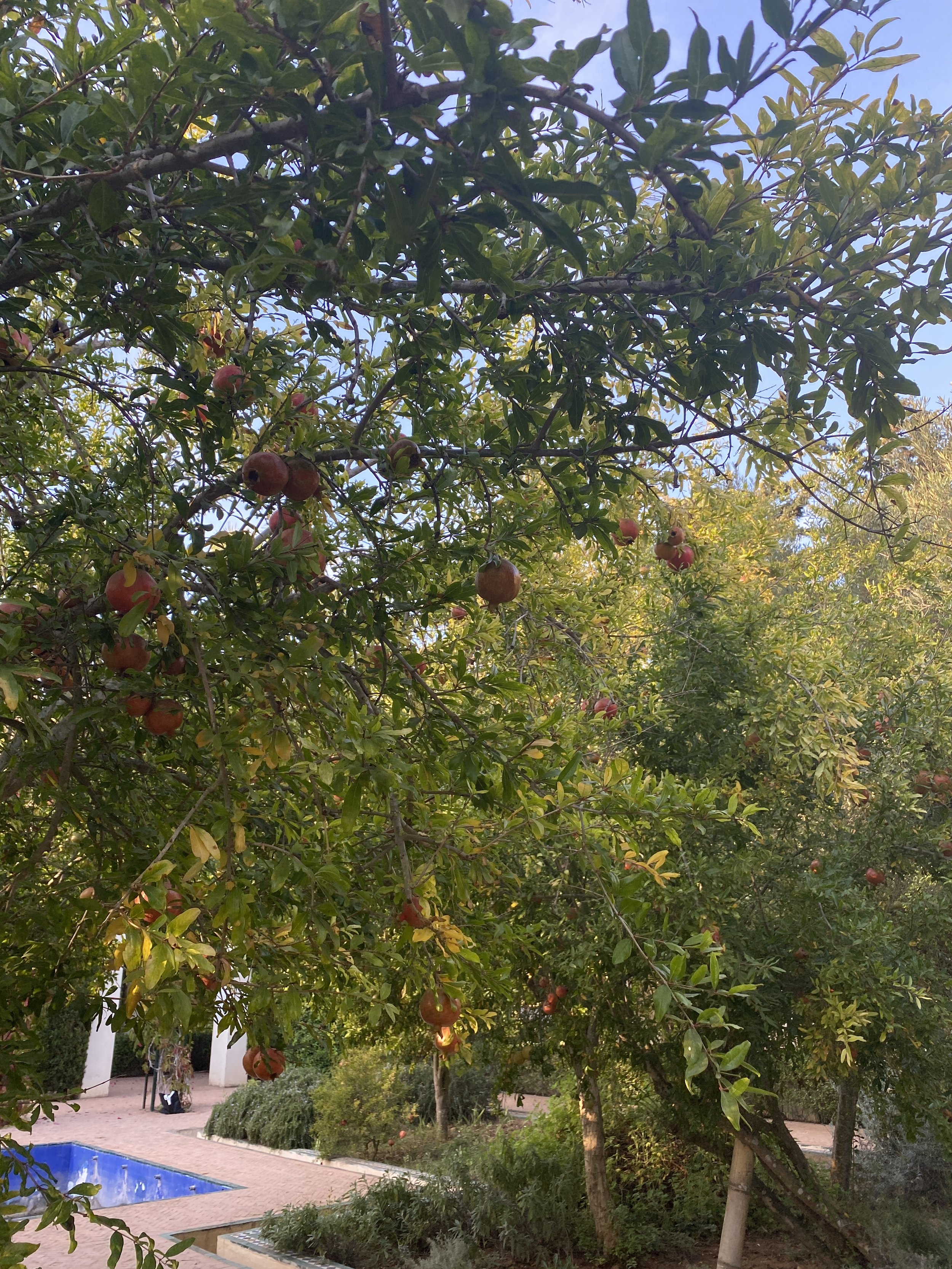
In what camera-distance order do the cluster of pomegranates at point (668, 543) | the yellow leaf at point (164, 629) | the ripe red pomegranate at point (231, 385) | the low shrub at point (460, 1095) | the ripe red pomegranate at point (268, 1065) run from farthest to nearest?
the low shrub at point (460, 1095) → the cluster of pomegranates at point (668, 543) → the ripe red pomegranate at point (268, 1065) → the ripe red pomegranate at point (231, 385) → the yellow leaf at point (164, 629)

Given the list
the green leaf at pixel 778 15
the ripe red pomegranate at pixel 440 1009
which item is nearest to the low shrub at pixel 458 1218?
the ripe red pomegranate at pixel 440 1009

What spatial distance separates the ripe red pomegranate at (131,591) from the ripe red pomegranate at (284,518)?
0.37 m

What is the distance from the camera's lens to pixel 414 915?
204cm

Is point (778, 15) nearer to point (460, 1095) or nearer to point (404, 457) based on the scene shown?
point (404, 457)

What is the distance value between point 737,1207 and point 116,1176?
30.9ft

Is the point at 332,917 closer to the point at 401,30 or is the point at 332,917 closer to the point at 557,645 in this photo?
the point at 401,30

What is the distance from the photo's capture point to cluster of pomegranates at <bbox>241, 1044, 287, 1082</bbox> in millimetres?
2715

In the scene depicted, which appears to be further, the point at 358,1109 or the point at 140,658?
the point at 358,1109

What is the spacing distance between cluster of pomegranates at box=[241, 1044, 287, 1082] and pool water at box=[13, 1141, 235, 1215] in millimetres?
8524

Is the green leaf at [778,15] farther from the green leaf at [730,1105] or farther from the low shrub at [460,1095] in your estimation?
the low shrub at [460,1095]

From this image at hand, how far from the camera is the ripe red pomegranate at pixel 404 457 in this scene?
2326 millimetres

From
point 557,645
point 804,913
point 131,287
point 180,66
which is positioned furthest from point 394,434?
point 804,913

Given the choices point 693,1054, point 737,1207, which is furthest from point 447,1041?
point 737,1207

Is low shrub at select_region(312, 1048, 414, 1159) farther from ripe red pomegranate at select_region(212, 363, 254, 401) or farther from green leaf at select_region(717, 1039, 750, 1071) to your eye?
green leaf at select_region(717, 1039, 750, 1071)
